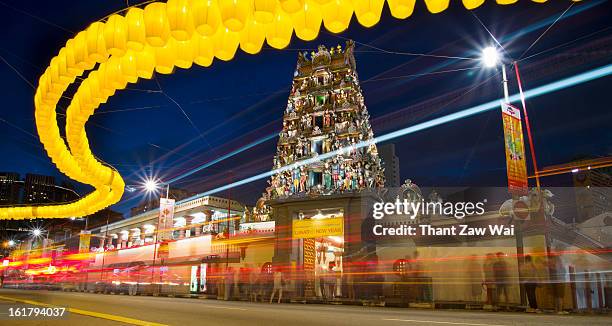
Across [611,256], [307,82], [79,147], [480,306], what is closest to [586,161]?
[611,256]

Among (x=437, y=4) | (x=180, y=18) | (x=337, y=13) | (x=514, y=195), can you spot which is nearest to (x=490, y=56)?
(x=514, y=195)

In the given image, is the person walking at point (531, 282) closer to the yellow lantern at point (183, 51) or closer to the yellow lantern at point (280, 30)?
the yellow lantern at point (280, 30)

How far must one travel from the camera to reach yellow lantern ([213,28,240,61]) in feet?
24.6

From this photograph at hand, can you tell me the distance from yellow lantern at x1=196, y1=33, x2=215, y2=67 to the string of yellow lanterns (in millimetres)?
18

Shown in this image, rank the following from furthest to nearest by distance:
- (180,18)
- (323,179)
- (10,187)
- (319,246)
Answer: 1. (10,187)
2. (323,179)
3. (319,246)
4. (180,18)

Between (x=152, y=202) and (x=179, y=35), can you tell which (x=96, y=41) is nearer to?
(x=179, y=35)

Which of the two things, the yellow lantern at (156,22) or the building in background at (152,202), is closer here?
the yellow lantern at (156,22)

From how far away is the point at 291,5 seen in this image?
20.2 feet

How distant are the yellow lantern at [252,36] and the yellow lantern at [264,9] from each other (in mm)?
678

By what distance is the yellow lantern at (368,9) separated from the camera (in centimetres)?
627

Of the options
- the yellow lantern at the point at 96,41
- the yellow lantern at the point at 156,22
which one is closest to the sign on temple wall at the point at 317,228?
the yellow lantern at the point at 96,41

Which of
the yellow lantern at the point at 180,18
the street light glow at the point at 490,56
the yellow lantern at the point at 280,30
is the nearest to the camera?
the yellow lantern at the point at 180,18

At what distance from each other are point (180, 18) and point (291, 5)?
6.22 ft

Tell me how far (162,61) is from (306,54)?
2840 cm
